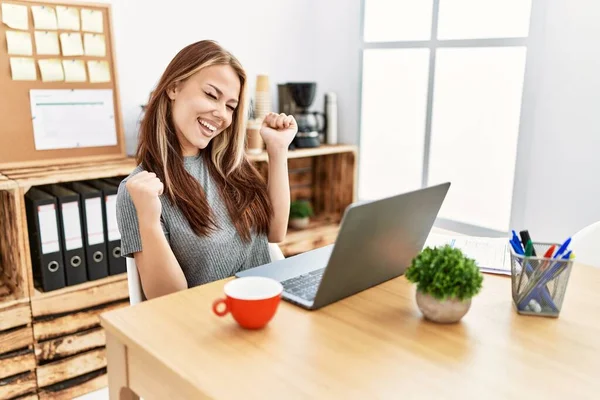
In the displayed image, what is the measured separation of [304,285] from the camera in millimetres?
1159

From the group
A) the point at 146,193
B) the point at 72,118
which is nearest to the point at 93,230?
the point at 72,118

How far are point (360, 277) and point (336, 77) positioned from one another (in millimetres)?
2012

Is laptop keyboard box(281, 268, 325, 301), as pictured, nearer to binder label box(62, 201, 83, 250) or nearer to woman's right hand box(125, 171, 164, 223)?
woman's right hand box(125, 171, 164, 223)

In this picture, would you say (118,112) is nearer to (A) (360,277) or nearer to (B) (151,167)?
(B) (151,167)

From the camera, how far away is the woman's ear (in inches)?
57.1

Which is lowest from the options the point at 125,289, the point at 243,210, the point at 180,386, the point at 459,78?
the point at 125,289

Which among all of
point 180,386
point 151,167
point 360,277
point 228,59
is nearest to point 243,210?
point 151,167

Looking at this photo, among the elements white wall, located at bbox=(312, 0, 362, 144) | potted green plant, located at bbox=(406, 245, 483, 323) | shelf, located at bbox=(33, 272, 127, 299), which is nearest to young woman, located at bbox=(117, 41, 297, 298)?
potted green plant, located at bbox=(406, 245, 483, 323)

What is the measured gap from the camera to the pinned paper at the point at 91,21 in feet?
7.19

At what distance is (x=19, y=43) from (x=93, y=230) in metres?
0.73

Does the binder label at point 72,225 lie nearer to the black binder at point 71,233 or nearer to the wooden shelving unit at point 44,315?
the black binder at point 71,233

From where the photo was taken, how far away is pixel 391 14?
272 centimetres

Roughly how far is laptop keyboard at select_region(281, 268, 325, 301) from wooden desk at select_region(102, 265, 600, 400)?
53 millimetres

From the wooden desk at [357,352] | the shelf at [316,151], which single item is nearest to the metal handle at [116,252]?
the shelf at [316,151]
